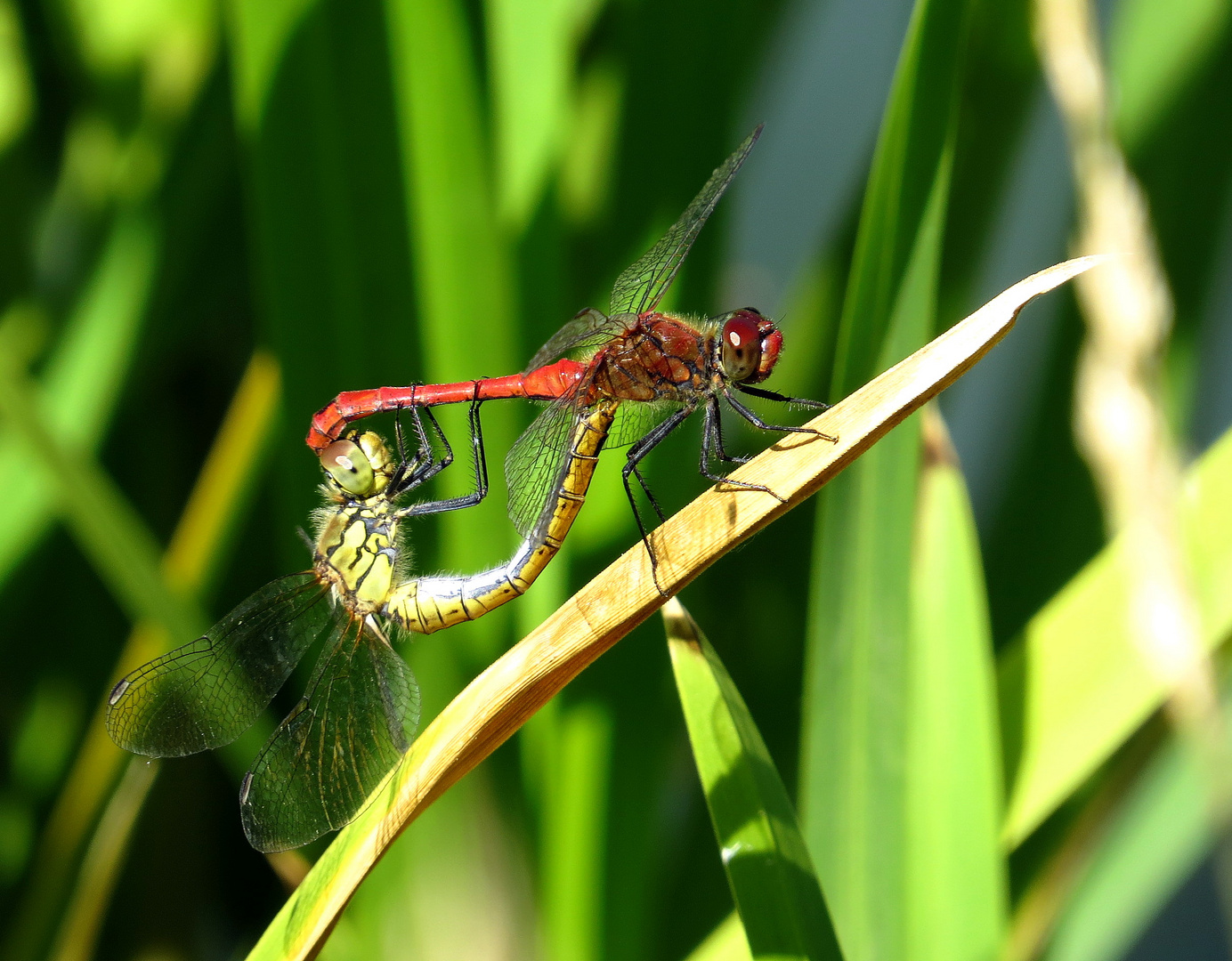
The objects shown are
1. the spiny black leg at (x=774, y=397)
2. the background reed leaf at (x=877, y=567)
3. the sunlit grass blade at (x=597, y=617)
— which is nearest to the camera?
the sunlit grass blade at (x=597, y=617)

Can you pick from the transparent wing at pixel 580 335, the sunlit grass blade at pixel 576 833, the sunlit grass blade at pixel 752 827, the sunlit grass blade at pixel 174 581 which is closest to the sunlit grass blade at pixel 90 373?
the sunlit grass blade at pixel 174 581

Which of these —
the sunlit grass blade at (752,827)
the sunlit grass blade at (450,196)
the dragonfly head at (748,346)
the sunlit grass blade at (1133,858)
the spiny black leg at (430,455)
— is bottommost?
the sunlit grass blade at (1133,858)

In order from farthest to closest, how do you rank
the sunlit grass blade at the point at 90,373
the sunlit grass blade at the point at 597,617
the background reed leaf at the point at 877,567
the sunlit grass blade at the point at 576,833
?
the sunlit grass blade at the point at 90,373 < the sunlit grass blade at the point at 576,833 < the background reed leaf at the point at 877,567 < the sunlit grass blade at the point at 597,617

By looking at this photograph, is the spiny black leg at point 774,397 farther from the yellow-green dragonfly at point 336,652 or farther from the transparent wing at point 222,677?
the transparent wing at point 222,677

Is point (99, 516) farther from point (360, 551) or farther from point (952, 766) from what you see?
point (952, 766)

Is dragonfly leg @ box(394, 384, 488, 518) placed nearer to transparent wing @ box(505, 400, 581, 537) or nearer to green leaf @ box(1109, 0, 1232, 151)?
transparent wing @ box(505, 400, 581, 537)

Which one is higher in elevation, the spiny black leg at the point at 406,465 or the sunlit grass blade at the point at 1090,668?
the spiny black leg at the point at 406,465
